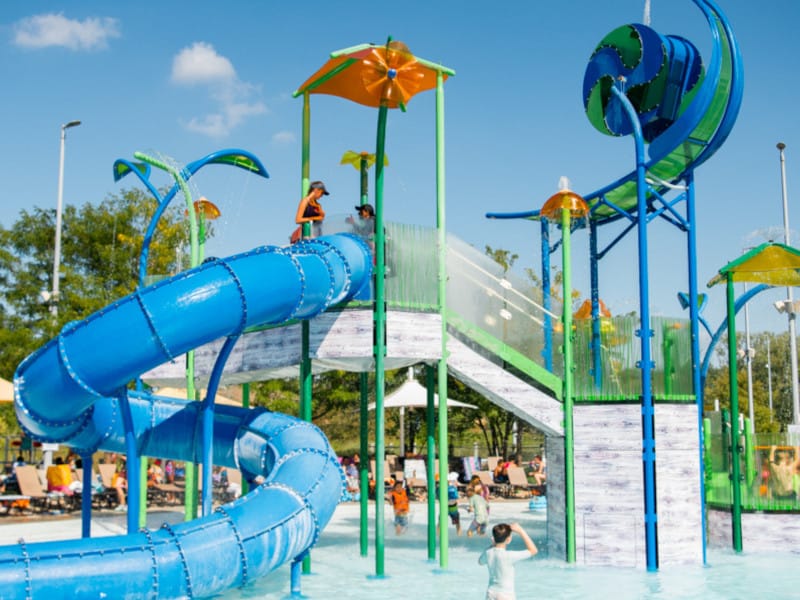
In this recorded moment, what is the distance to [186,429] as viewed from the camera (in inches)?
481

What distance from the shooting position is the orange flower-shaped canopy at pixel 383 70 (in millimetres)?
→ 12352

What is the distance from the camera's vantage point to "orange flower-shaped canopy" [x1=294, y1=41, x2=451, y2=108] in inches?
486

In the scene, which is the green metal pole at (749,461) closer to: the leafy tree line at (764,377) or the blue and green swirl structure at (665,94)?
the blue and green swirl structure at (665,94)

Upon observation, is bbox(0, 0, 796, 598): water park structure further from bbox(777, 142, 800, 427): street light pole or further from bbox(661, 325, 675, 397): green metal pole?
bbox(777, 142, 800, 427): street light pole

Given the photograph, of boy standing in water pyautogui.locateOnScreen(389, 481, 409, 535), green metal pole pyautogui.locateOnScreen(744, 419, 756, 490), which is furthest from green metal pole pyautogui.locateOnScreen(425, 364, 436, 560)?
green metal pole pyautogui.locateOnScreen(744, 419, 756, 490)

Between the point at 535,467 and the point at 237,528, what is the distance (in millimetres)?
22486

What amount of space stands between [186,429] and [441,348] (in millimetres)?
3732

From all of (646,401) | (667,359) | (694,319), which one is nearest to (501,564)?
(646,401)

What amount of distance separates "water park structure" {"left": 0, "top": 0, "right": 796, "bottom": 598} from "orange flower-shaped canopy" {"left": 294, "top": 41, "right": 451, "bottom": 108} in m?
0.03

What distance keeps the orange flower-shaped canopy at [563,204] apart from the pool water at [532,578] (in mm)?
5317

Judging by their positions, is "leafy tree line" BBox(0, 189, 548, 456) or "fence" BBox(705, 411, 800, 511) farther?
"leafy tree line" BBox(0, 189, 548, 456)

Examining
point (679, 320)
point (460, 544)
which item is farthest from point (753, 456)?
point (460, 544)

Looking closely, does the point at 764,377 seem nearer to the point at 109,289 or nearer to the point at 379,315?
the point at 109,289

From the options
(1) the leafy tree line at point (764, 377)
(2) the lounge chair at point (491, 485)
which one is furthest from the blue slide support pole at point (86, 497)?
(1) the leafy tree line at point (764, 377)
